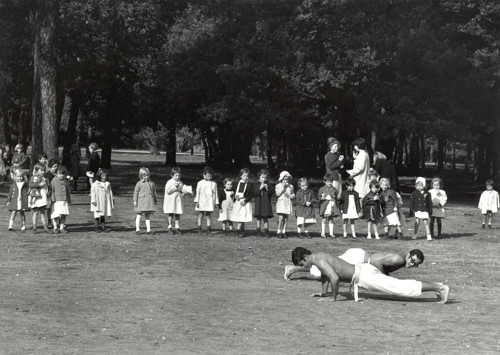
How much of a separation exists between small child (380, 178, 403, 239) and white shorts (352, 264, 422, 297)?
9.63 meters

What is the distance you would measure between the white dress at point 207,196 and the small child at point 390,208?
4.13 metres

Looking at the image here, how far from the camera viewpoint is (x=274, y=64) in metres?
52.2

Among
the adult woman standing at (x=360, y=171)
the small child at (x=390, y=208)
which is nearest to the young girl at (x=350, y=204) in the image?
the adult woman standing at (x=360, y=171)

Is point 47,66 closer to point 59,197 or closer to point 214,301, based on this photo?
point 59,197

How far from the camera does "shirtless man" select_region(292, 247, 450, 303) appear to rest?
50.8 ft

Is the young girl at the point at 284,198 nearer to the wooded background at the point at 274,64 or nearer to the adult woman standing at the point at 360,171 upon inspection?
the adult woman standing at the point at 360,171

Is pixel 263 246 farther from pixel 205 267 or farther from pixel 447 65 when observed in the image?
pixel 447 65

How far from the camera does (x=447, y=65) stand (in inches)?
1821

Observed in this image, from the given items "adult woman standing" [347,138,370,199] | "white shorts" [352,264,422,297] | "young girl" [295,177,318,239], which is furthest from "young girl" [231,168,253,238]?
"white shorts" [352,264,422,297]

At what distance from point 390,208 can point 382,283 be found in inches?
385

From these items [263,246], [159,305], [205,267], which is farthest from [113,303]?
[263,246]

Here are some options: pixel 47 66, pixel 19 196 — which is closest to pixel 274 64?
pixel 47 66

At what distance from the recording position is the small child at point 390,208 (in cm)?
2517

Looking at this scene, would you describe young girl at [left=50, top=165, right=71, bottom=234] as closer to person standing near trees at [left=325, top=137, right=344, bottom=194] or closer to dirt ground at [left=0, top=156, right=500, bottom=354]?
dirt ground at [left=0, top=156, right=500, bottom=354]
